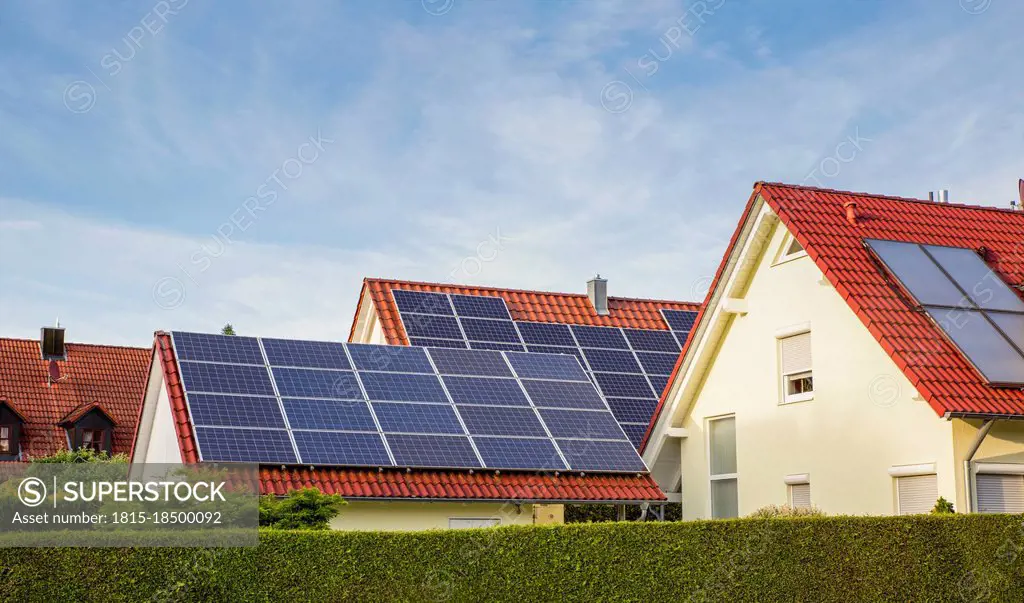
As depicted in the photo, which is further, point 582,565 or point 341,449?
point 341,449

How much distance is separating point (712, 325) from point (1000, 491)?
24.0ft

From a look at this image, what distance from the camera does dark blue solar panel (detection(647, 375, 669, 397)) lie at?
1137 inches

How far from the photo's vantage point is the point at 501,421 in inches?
896

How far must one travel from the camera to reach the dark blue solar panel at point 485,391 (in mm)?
23203

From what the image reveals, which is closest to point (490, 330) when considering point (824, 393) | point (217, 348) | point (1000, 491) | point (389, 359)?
point (389, 359)

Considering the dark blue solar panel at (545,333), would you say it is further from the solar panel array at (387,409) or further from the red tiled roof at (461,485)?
the red tiled roof at (461,485)

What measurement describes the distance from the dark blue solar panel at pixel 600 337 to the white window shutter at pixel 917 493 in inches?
436

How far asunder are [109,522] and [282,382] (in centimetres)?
688

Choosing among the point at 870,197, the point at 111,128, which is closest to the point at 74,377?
the point at 111,128

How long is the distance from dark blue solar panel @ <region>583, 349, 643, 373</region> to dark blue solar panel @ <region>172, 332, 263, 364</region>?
31.2 feet

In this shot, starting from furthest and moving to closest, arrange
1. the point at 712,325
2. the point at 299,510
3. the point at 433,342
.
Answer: the point at 433,342 → the point at 712,325 → the point at 299,510

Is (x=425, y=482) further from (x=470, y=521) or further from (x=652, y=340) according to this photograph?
(x=652, y=340)

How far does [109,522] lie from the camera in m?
15.2

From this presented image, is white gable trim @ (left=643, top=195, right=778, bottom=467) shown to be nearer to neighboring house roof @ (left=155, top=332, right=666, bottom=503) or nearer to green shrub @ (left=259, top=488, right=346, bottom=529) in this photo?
neighboring house roof @ (left=155, top=332, right=666, bottom=503)
